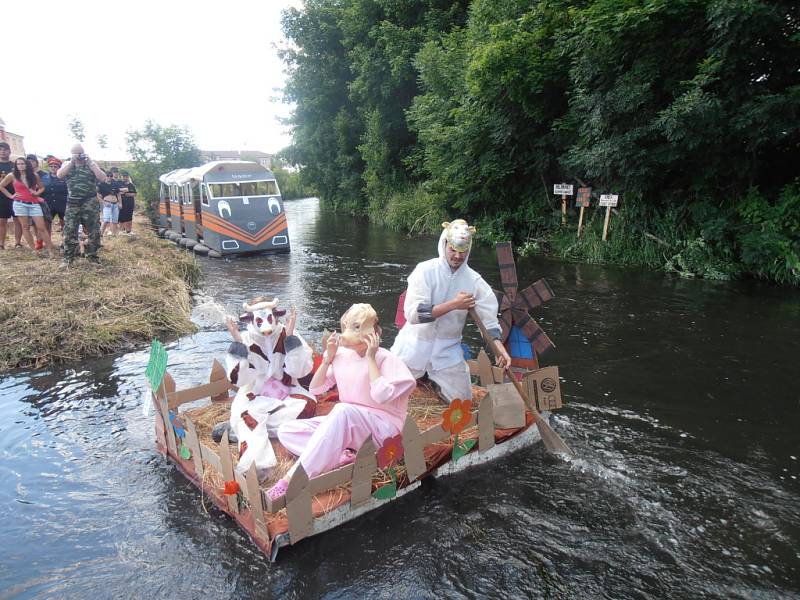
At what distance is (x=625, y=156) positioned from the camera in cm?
1263

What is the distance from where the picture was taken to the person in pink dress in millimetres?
3877

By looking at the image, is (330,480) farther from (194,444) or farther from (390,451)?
(194,444)

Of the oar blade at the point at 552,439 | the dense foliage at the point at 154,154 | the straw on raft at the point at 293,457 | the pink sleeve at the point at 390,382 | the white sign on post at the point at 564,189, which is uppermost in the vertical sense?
the dense foliage at the point at 154,154

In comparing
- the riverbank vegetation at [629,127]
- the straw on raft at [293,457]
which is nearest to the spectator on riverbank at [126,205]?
the riverbank vegetation at [629,127]

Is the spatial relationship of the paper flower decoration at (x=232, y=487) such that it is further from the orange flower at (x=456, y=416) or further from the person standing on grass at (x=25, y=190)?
the person standing on grass at (x=25, y=190)

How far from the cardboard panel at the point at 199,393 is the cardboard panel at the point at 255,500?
4.93 feet

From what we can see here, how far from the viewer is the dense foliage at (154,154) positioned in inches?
1154

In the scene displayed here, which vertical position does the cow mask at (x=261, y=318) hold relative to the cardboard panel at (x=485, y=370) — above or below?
above

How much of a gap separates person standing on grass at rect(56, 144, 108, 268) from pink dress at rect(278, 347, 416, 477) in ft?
21.2

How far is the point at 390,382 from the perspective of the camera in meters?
3.99

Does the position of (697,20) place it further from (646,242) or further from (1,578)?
(1,578)

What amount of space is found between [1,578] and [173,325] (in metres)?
5.32

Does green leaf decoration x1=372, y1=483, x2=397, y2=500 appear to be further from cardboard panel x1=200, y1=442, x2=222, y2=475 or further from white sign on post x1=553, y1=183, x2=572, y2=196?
white sign on post x1=553, y1=183, x2=572, y2=196

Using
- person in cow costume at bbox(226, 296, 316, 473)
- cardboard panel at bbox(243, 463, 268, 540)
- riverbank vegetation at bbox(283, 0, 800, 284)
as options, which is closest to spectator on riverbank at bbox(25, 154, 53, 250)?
person in cow costume at bbox(226, 296, 316, 473)
